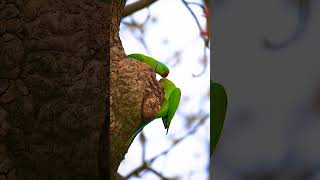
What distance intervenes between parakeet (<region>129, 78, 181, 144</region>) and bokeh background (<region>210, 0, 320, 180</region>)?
13 cm

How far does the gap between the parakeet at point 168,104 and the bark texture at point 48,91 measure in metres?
0.11

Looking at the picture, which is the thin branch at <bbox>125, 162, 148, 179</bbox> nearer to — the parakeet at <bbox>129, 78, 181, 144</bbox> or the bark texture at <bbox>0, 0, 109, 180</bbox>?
the parakeet at <bbox>129, 78, 181, 144</bbox>

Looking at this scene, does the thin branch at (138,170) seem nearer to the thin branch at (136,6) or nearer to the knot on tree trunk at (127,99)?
the knot on tree trunk at (127,99)

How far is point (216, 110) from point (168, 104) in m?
0.15

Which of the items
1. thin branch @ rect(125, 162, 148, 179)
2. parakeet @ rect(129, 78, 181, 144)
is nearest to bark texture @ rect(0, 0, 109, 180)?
parakeet @ rect(129, 78, 181, 144)

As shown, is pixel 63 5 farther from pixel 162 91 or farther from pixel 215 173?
pixel 215 173

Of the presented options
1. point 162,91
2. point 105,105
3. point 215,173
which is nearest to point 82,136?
point 105,105

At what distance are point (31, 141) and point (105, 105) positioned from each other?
0.11m

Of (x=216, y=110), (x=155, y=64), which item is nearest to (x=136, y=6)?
(x=155, y=64)

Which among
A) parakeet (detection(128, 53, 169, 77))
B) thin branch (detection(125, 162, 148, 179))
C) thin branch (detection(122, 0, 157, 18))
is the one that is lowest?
thin branch (detection(125, 162, 148, 179))

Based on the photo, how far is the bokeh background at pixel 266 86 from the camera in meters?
0.83

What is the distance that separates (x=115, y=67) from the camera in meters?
0.63

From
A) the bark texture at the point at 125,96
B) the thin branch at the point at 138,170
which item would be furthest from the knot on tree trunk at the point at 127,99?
the thin branch at the point at 138,170

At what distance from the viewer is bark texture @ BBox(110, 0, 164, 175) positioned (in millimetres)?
621
